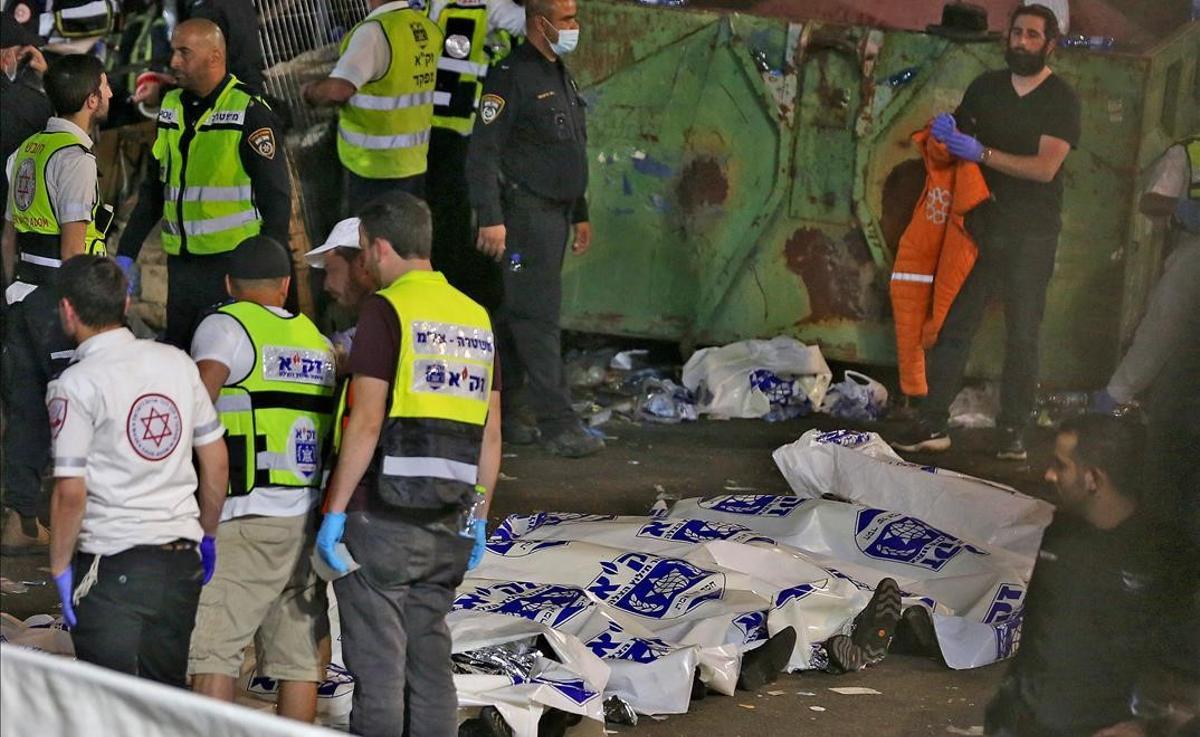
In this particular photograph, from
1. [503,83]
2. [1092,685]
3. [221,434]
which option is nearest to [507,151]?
[503,83]

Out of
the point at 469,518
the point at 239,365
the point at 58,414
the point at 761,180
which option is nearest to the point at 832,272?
the point at 761,180

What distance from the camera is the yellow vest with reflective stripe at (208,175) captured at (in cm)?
536

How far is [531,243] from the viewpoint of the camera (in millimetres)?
5664

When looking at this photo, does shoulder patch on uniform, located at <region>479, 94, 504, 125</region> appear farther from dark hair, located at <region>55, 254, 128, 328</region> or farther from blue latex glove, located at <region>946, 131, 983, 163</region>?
dark hair, located at <region>55, 254, 128, 328</region>

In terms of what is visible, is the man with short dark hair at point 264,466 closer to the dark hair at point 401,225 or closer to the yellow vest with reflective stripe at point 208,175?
the dark hair at point 401,225

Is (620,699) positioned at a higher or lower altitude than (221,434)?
lower

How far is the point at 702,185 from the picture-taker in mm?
5750

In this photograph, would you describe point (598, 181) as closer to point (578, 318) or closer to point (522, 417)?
point (578, 318)

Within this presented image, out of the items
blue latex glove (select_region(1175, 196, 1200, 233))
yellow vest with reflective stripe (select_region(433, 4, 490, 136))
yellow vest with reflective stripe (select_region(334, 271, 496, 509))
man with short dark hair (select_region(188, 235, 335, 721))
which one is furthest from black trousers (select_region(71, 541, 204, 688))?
blue latex glove (select_region(1175, 196, 1200, 233))

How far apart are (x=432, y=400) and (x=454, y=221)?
1.41 meters

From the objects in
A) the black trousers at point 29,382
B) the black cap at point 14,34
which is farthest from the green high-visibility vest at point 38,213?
the black cap at point 14,34

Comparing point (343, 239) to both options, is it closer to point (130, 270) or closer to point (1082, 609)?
point (130, 270)

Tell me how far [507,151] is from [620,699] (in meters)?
1.81

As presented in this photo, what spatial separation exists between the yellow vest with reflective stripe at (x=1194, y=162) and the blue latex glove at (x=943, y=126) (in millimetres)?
700
